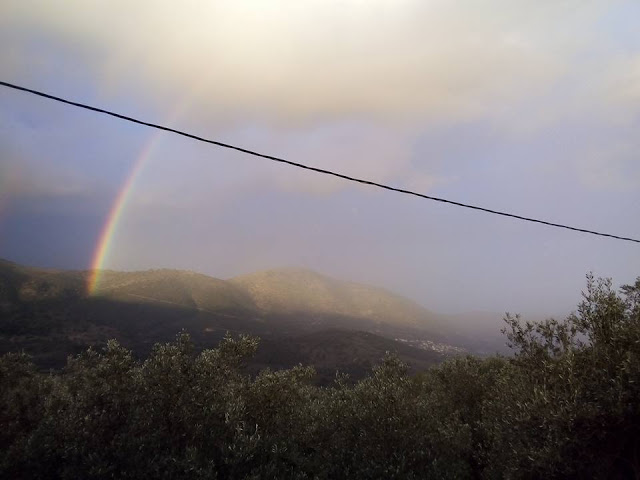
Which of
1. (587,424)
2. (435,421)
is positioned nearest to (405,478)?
(435,421)

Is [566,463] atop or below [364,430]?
atop

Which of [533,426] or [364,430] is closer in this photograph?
[533,426]

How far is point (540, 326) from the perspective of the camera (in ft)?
80.4

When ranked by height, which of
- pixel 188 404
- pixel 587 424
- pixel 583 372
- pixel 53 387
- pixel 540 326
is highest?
pixel 540 326

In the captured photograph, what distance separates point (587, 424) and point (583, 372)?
2.55 m

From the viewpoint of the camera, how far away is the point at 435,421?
25.8 meters

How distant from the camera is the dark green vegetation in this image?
58.2 feet

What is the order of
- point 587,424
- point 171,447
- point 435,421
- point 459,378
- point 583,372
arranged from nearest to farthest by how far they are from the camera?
point 587,424
point 583,372
point 171,447
point 435,421
point 459,378

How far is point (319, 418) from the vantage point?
2606cm

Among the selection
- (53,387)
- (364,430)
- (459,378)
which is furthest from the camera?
(459,378)

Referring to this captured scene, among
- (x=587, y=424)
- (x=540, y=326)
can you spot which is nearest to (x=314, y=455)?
(x=587, y=424)

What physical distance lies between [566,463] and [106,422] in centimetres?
2515

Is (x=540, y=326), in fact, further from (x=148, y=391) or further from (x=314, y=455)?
(x=148, y=391)

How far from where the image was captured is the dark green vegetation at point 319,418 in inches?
698
